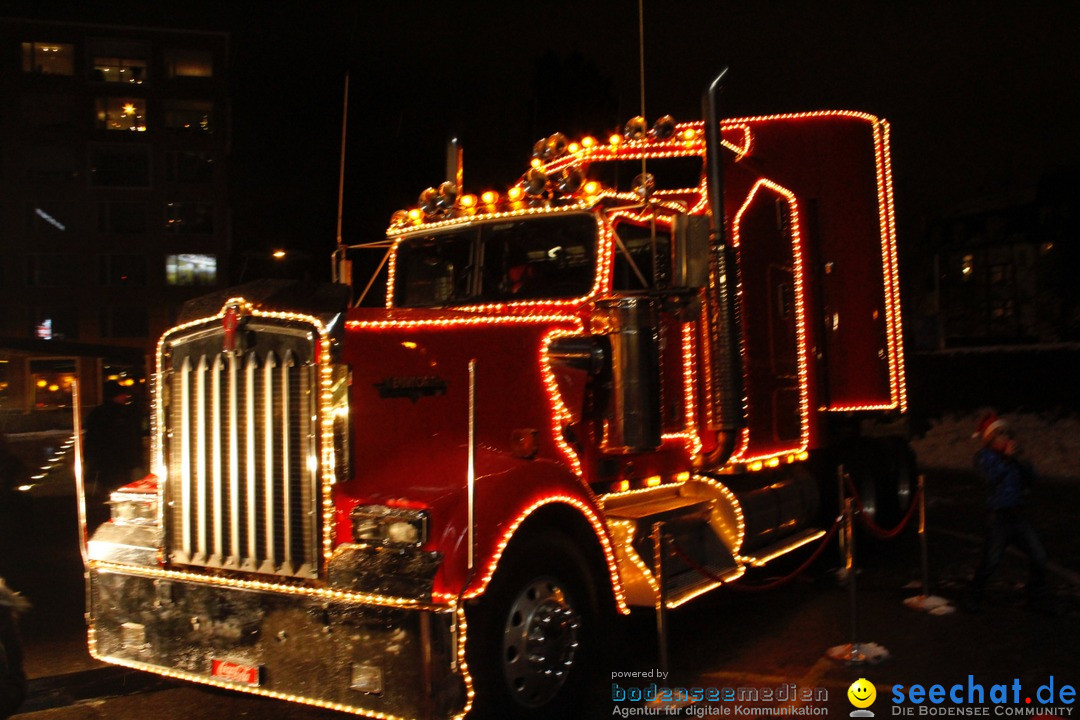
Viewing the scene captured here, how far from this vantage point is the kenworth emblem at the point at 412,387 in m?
5.02

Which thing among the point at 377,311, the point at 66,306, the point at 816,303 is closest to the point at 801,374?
the point at 816,303

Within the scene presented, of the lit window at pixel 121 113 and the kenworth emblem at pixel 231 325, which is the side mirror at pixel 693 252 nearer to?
the kenworth emblem at pixel 231 325

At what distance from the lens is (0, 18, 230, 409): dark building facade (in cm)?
5094

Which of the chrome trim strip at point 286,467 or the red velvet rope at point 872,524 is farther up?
the chrome trim strip at point 286,467

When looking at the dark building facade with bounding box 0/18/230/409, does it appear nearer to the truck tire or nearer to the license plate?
the license plate

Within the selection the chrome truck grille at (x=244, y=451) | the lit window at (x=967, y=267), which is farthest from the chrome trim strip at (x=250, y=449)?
the lit window at (x=967, y=267)

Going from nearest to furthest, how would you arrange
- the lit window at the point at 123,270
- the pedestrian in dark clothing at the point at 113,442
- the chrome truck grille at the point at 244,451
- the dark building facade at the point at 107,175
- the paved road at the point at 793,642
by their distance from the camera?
the chrome truck grille at the point at 244,451
the paved road at the point at 793,642
the pedestrian in dark clothing at the point at 113,442
the dark building facade at the point at 107,175
the lit window at the point at 123,270

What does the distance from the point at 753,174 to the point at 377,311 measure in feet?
11.3

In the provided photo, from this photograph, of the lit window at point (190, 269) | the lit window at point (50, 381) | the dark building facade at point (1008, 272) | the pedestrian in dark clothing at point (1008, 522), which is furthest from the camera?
the lit window at point (190, 269)

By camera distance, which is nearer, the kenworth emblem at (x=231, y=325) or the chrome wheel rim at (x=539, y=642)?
the chrome wheel rim at (x=539, y=642)

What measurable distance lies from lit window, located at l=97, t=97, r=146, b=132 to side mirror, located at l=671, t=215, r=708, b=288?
172 ft

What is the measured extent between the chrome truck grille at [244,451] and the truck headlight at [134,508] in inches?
8.3

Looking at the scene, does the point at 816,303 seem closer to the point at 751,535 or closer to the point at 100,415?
the point at 751,535

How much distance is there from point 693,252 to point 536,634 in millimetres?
2277
